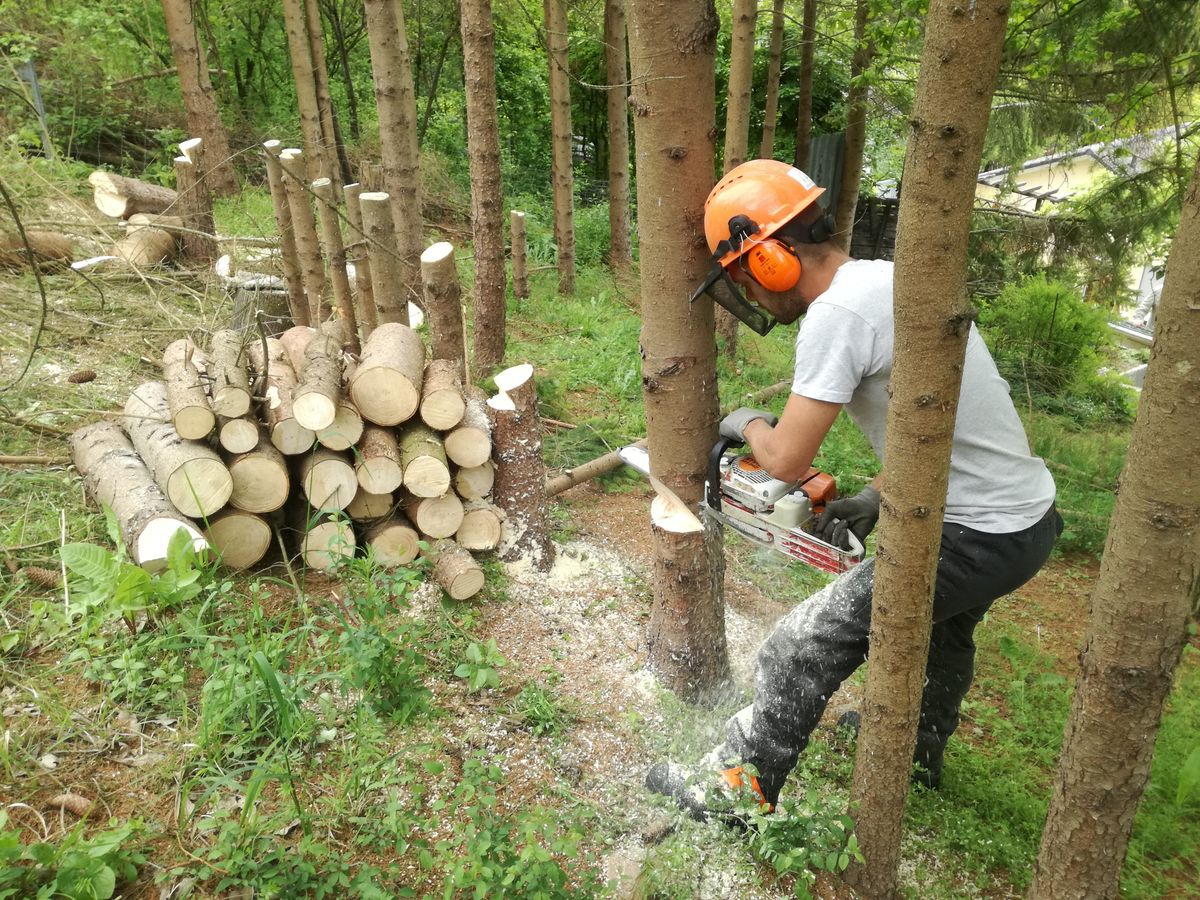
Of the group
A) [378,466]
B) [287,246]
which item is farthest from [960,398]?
[287,246]

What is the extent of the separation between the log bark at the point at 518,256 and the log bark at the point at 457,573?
588 cm

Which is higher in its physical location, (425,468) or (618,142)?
(618,142)

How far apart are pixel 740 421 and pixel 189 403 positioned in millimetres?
2411

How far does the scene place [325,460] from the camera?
349cm

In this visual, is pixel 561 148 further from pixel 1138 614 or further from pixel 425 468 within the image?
pixel 1138 614

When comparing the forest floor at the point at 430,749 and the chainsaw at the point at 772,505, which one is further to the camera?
the chainsaw at the point at 772,505

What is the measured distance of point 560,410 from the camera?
5824mm

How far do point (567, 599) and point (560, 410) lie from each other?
7.79 feet

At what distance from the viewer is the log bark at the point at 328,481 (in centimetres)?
347

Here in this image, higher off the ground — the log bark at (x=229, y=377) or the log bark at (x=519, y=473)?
the log bark at (x=229, y=377)

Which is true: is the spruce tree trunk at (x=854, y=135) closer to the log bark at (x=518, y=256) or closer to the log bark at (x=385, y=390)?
the log bark at (x=518, y=256)

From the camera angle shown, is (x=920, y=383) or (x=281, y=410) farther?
(x=281, y=410)

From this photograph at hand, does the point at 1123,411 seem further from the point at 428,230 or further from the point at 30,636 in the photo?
the point at 30,636

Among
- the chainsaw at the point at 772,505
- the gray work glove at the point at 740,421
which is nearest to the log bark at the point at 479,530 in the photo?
the chainsaw at the point at 772,505
